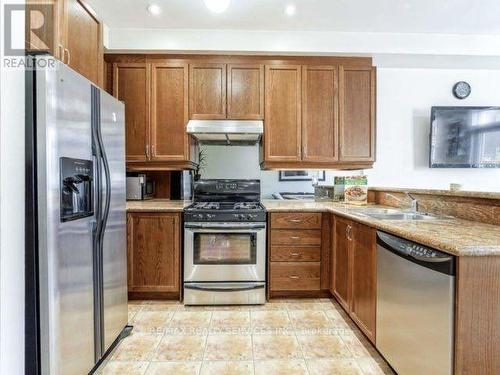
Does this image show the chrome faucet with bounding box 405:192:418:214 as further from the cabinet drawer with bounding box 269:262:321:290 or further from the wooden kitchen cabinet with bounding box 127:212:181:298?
the wooden kitchen cabinet with bounding box 127:212:181:298

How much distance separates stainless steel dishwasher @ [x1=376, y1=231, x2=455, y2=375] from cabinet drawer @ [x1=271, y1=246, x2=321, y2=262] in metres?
1.02

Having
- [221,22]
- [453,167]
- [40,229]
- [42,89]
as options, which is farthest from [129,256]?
[453,167]

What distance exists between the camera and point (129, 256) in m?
2.77

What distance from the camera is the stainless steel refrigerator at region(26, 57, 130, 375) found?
1.37m

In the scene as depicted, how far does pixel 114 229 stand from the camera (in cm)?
200

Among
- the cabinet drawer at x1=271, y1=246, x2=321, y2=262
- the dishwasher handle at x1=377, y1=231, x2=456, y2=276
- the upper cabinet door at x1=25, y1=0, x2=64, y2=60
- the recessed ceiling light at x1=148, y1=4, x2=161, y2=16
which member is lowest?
the cabinet drawer at x1=271, y1=246, x2=321, y2=262

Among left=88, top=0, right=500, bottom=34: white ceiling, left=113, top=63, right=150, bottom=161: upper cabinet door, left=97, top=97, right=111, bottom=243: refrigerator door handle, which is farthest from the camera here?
left=113, top=63, right=150, bottom=161: upper cabinet door

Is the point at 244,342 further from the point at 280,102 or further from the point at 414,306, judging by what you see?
the point at 280,102

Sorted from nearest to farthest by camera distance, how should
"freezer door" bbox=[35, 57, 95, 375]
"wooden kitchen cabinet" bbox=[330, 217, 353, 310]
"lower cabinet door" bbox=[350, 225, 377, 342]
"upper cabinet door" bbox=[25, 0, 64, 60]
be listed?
"freezer door" bbox=[35, 57, 95, 375]
"upper cabinet door" bbox=[25, 0, 64, 60]
"lower cabinet door" bbox=[350, 225, 377, 342]
"wooden kitchen cabinet" bbox=[330, 217, 353, 310]

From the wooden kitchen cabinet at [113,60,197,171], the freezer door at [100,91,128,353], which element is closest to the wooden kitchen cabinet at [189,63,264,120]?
the wooden kitchen cabinet at [113,60,197,171]

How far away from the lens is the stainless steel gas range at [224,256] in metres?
2.76

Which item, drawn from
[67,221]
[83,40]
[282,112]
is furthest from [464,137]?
[67,221]

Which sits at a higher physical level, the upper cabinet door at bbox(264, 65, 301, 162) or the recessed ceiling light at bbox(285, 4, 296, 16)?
the recessed ceiling light at bbox(285, 4, 296, 16)

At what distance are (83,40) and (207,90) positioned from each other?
1.33 metres
